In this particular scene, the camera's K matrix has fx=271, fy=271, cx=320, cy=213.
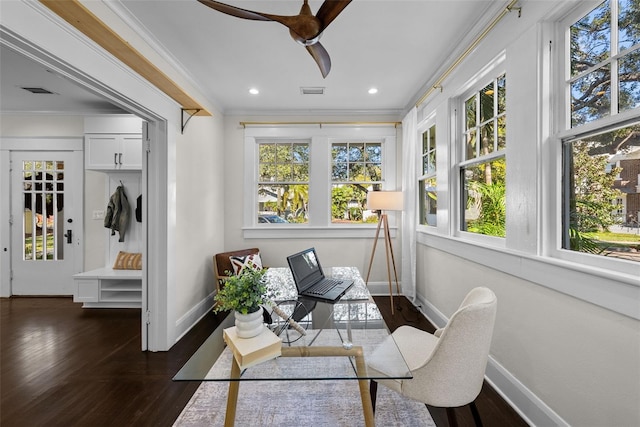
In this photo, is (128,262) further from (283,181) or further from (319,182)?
(319,182)

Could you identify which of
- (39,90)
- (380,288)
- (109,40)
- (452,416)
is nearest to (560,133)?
(452,416)

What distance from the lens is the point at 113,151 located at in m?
3.39

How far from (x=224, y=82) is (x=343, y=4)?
2063 millimetres

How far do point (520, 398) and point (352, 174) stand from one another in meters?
2.93

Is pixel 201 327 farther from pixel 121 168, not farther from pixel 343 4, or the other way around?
pixel 343 4

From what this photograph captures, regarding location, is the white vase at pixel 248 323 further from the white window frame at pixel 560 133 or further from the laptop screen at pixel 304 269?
the white window frame at pixel 560 133

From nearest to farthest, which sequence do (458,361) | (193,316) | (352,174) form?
(458,361) → (193,316) → (352,174)

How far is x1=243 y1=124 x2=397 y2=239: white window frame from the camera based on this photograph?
3811 millimetres

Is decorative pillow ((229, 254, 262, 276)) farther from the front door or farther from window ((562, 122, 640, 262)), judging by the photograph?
window ((562, 122, 640, 262))

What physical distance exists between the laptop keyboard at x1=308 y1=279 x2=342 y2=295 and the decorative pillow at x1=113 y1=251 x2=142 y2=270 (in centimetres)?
275

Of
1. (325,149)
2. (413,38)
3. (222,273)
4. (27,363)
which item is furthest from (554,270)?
(27,363)

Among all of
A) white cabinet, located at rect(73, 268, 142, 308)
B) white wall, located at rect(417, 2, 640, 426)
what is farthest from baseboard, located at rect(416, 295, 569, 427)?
white cabinet, located at rect(73, 268, 142, 308)

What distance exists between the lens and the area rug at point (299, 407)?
1.60m

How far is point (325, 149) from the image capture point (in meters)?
3.83
